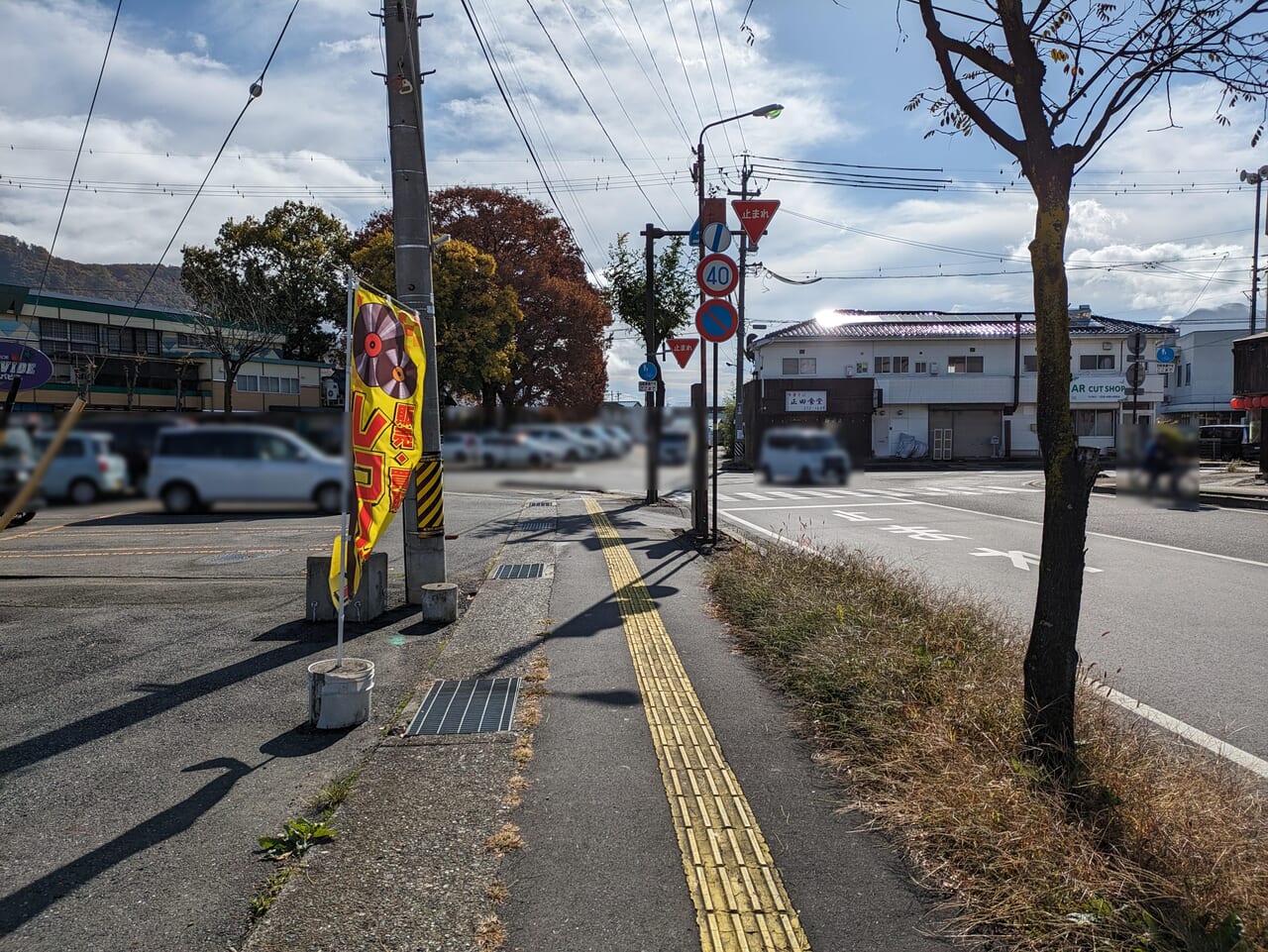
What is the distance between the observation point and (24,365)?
1.99 meters

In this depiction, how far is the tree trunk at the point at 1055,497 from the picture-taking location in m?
3.33

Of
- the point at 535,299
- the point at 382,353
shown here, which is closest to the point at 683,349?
the point at 382,353

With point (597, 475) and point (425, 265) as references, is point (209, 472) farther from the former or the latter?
point (425, 265)

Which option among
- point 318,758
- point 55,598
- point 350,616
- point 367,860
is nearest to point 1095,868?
point 367,860

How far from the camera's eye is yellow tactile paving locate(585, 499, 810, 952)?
252 centimetres

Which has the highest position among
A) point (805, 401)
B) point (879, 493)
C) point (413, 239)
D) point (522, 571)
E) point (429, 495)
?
point (413, 239)

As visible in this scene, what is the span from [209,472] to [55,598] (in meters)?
7.84

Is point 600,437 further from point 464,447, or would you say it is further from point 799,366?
point 799,366

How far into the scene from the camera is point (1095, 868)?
8.70 feet

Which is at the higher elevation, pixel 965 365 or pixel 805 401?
pixel 965 365

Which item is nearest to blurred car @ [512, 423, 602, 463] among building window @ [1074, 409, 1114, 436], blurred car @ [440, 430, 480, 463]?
blurred car @ [440, 430, 480, 463]

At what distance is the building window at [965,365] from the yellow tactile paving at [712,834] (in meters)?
3.87

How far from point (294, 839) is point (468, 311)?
73.4ft

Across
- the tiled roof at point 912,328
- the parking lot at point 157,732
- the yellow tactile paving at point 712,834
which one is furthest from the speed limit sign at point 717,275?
the yellow tactile paving at point 712,834
